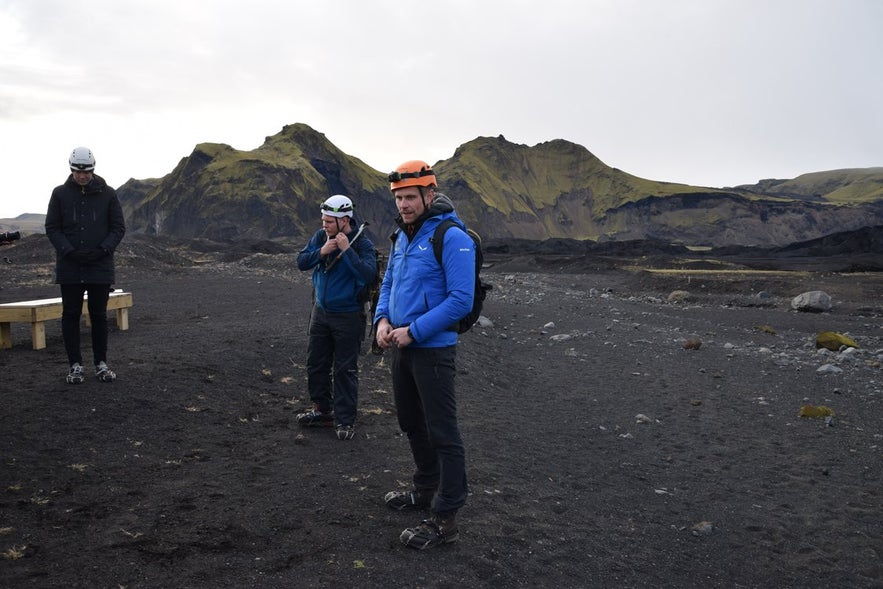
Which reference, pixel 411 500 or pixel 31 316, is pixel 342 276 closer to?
pixel 411 500

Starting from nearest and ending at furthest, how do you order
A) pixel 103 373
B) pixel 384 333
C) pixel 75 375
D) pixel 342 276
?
1. pixel 384 333
2. pixel 342 276
3. pixel 75 375
4. pixel 103 373

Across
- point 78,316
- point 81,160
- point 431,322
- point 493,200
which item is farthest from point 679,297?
point 493,200

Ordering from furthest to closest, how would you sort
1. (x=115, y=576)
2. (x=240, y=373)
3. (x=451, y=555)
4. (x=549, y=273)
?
1. (x=549, y=273)
2. (x=240, y=373)
3. (x=451, y=555)
4. (x=115, y=576)

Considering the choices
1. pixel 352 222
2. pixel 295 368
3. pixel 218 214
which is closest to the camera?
pixel 352 222

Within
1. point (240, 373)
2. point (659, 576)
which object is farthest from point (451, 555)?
point (240, 373)

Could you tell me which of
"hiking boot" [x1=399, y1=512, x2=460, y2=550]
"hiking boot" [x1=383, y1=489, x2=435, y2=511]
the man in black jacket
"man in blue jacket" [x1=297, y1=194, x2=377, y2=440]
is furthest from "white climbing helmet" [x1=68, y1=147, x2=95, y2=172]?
"hiking boot" [x1=399, y1=512, x2=460, y2=550]

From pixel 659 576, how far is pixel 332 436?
3020mm

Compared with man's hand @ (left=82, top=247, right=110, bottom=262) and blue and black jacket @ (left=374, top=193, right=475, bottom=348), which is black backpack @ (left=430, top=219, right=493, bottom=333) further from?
man's hand @ (left=82, top=247, right=110, bottom=262)

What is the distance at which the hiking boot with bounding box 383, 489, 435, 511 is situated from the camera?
4.37m

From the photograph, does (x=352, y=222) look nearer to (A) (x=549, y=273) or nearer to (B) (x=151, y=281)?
(B) (x=151, y=281)

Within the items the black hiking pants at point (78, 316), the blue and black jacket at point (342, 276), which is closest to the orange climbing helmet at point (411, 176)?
the blue and black jacket at point (342, 276)

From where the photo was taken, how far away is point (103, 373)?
21.7 feet

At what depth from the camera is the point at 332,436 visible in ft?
19.7

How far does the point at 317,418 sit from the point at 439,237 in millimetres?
3024
